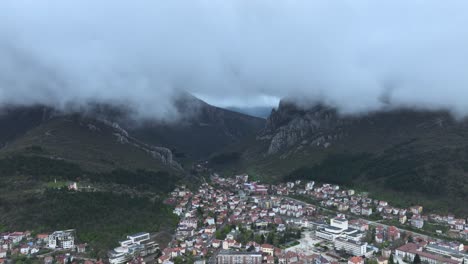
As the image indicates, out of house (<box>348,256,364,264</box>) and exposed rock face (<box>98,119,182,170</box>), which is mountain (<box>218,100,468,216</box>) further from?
house (<box>348,256,364,264</box>)

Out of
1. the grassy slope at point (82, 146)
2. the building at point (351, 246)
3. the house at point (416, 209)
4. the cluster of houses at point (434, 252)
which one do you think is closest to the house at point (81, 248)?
the grassy slope at point (82, 146)

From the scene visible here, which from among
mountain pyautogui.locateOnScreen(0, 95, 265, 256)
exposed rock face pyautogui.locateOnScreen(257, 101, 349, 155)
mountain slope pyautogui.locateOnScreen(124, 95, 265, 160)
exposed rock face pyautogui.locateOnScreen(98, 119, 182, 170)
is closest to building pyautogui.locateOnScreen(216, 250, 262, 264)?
mountain pyautogui.locateOnScreen(0, 95, 265, 256)

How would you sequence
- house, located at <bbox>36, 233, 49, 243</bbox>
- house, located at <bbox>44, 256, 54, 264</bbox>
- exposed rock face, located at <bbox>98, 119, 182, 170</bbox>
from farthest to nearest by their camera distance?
exposed rock face, located at <bbox>98, 119, 182, 170</bbox> → house, located at <bbox>36, 233, 49, 243</bbox> → house, located at <bbox>44, 256, 54, 264</bbox>

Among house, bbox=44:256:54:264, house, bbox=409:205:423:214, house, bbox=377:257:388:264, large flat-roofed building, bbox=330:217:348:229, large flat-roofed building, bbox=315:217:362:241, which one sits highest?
house, bbox=409:205:423:214

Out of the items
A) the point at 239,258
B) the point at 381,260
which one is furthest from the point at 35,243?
the point at 381,260

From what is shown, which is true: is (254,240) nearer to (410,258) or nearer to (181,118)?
(410,258)

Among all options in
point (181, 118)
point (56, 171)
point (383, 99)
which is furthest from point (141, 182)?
point (181, 118)
